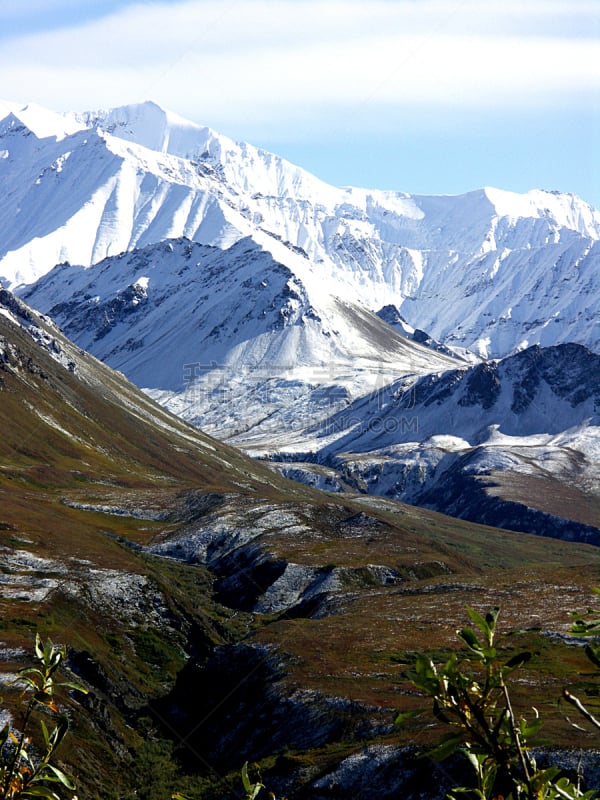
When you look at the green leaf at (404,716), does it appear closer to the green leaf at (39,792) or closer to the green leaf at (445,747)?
Answer: the green leaf at (445,747)

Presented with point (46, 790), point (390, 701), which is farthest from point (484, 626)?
point (390, 701)

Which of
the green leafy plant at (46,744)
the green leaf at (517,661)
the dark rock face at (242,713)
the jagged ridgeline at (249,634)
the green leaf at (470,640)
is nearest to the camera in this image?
the green leaf at (470,640)

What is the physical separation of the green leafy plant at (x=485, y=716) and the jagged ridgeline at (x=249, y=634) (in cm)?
37

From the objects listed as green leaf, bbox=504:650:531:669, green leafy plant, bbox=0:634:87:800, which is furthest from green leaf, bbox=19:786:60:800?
green leaf, bbox=504:650:531:669

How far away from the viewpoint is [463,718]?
287 inches

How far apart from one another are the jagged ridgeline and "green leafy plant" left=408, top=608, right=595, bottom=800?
37 centimetres

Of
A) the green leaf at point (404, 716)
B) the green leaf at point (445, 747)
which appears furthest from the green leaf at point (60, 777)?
the green leaf at point (445, 747)

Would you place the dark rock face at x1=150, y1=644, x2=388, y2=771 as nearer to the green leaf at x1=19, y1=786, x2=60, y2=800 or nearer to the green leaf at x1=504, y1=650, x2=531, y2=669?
the green leaf at x1=19, y1=786, x2=60, y2=800

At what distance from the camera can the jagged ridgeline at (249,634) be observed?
6172cm

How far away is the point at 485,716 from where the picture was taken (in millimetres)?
7328

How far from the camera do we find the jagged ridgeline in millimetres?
61719

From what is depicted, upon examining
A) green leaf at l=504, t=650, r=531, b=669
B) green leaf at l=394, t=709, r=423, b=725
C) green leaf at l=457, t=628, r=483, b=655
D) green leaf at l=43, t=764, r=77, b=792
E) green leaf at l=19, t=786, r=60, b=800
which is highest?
green leaf at l=457, t=628, r=483, b=655

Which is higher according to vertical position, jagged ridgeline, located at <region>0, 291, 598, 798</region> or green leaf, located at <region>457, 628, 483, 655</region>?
green leaf, located at <region>457, 628, 483, 655</region>

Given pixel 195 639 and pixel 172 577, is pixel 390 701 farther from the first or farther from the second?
pixel 172 577
